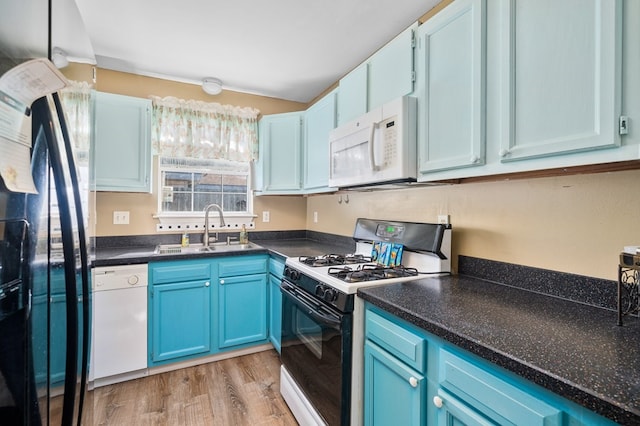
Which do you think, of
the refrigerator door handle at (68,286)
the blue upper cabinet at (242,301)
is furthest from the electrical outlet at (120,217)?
the refrigerator door handle at (68,286)

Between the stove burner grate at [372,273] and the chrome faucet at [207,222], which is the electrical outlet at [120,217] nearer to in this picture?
the chrome faucet at [207,222]

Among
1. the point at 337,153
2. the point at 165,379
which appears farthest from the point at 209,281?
the point at 337,153

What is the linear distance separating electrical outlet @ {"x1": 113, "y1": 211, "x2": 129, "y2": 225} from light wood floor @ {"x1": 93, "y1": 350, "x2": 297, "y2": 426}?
1.27 m

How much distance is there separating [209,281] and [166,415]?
884mm

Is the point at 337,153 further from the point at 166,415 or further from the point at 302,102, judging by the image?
the point at 166,415

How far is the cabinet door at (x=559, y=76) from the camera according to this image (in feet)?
2.80

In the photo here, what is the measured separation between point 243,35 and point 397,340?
2123mm

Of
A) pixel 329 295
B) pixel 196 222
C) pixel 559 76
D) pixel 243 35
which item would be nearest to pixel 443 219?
pixel 329 295

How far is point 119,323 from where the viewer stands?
2.12 meters

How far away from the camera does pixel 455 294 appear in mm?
1280

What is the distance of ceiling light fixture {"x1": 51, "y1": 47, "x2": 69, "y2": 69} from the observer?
0.70 meters

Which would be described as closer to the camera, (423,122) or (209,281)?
(423,122)

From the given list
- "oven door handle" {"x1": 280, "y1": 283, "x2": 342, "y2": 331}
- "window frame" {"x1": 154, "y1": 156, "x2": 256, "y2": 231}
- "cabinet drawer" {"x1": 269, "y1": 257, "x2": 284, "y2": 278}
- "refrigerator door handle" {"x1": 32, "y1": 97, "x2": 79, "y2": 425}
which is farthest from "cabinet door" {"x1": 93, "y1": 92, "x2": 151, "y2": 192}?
"refrigerator door handle" {"x1": 32, "y1": 97, "x2": 79, "y2": 425}

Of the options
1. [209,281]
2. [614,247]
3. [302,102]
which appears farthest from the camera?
[302,102]
